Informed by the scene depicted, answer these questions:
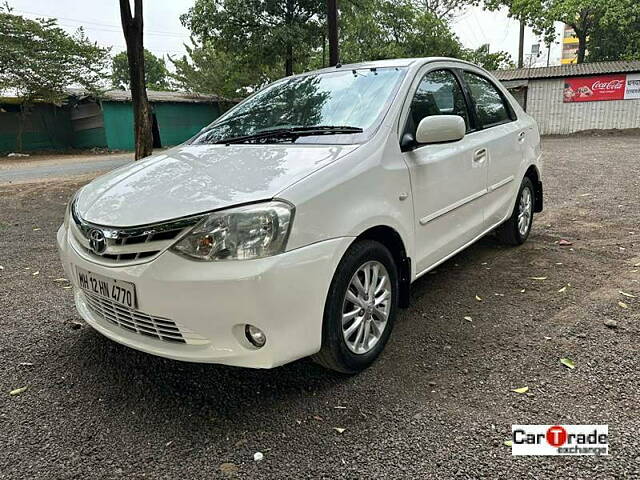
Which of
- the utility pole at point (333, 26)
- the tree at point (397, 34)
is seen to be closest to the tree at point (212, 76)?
the tree at point (397, 34)

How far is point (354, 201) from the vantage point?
7.67 feet

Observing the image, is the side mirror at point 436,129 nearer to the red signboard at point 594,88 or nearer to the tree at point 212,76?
the red signboard at point 594,88

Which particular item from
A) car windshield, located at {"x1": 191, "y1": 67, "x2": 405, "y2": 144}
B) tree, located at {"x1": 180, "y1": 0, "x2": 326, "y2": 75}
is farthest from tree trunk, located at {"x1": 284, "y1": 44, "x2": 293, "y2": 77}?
car windshield, located at {"x1": 191, "y1": 67, "x2": 405, "y2": 144}

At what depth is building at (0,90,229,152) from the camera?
2367cm

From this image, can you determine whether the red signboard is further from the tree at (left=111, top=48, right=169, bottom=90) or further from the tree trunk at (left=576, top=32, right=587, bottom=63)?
the tree at (left=111, top=48, right=169, bottom=90)

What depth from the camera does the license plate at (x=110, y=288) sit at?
6.94ft

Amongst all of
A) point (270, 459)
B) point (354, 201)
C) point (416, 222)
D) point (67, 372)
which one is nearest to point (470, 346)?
point (416, 222)

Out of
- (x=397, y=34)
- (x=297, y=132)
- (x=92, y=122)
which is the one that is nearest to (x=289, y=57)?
(x=397, y=34)

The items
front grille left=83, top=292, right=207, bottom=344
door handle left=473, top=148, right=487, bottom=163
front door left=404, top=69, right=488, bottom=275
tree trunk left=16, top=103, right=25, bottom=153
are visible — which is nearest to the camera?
front grille left=83, top=292, right=207, bottom=344

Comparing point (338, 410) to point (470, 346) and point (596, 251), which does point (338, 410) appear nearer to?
point (470, 346)

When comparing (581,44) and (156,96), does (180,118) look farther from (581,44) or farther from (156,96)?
(581,44)

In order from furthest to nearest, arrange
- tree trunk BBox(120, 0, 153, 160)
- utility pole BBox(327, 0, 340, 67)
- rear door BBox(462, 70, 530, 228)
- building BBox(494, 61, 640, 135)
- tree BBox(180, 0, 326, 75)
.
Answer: building BBox(494, 61, 640, 135), tree BBox(180, 0, 326, 75), utility pole BBox(327, 0, 340, 67), tree trunk BBox(120, 0, 153, 160), rear door BBox(462, 70, 530, 228)

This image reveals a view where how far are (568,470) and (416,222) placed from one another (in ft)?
4.69

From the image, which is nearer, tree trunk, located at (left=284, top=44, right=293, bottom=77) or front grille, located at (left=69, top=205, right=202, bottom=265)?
front grille, located at (left=69, top=205, right=202, bottom=265)
